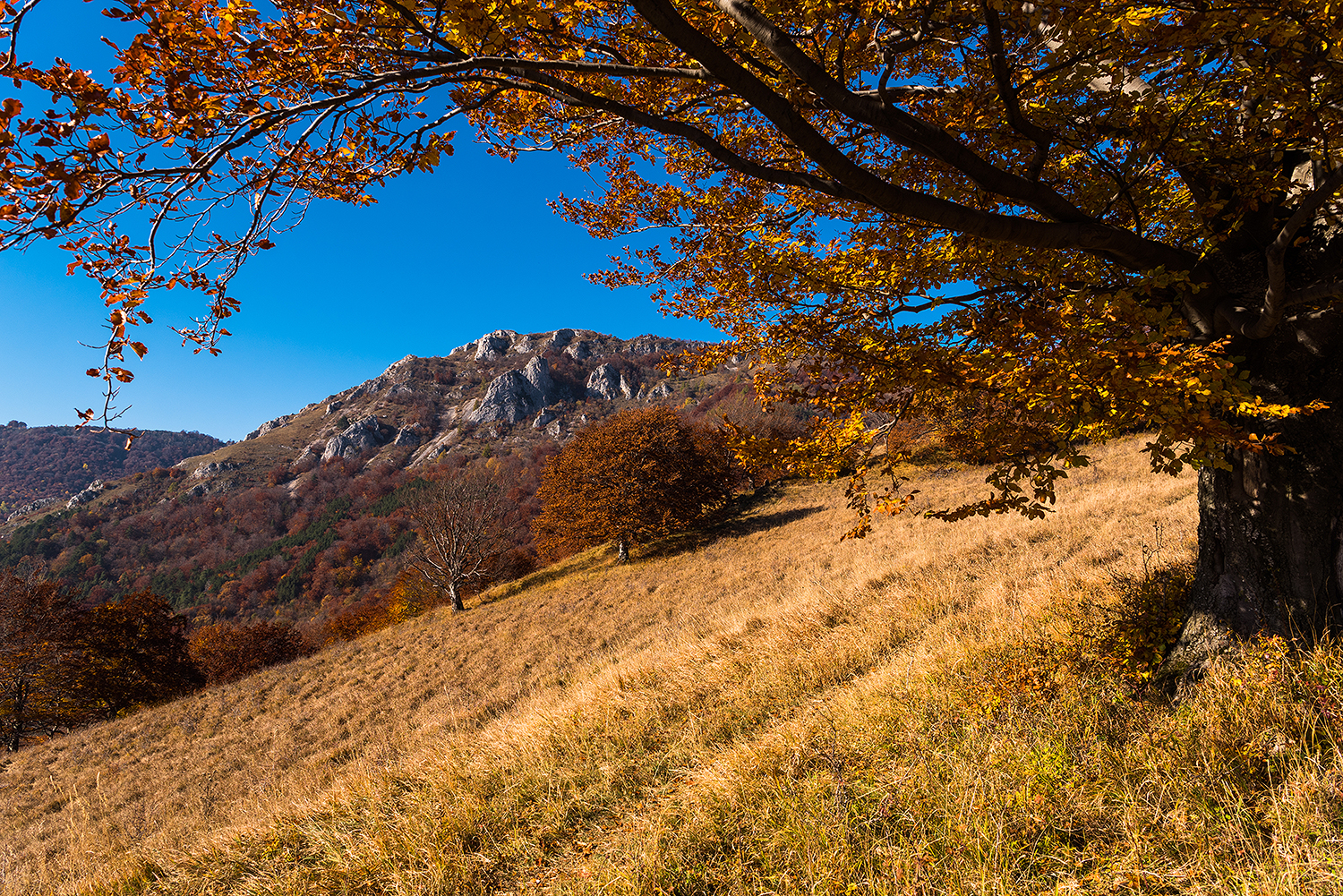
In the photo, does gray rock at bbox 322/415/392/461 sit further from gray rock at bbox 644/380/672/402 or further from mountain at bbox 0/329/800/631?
gray rock at bbox 644/380/672/402

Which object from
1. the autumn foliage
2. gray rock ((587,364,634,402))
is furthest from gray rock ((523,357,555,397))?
the autumn foliage

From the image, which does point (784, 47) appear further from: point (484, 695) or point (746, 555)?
point (746, 555)

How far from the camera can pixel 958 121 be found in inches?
135

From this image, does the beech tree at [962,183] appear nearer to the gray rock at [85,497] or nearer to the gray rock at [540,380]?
the gray rock at [540,380]

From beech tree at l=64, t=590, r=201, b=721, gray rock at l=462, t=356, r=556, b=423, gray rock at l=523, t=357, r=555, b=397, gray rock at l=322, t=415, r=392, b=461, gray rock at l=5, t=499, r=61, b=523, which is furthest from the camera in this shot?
gray rock at l=523, t=357, r=555, b=397

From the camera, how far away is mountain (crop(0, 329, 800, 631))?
7825cm

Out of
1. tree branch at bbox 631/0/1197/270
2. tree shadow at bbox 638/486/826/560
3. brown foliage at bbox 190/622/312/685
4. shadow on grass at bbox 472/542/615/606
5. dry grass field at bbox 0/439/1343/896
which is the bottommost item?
brown foliage at bbox 190/622/312/685

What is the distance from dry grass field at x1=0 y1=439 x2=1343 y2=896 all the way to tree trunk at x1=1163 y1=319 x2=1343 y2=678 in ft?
1.20

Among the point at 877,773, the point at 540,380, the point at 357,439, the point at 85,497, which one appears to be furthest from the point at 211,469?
the point at 877,773

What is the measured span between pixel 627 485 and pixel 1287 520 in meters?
24.9

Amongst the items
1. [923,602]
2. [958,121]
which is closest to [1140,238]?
[958,121]

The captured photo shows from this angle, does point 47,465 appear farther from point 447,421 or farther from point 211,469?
point 447,421

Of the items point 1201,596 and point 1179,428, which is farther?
point 1201,596

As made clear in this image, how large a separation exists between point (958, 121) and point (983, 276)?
3.61 feet
